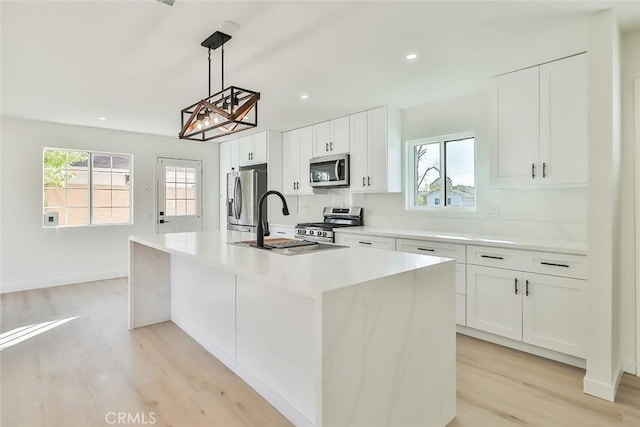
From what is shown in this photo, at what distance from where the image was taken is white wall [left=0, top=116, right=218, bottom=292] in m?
4.54

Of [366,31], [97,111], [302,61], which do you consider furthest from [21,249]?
[366,31]

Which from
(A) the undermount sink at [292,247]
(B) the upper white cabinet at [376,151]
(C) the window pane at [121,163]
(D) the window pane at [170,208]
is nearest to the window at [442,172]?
(B) the upper white cabinet at [376,151]

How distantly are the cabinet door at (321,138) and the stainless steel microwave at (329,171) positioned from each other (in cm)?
10

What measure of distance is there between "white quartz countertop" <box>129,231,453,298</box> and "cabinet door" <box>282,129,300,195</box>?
9.20ft

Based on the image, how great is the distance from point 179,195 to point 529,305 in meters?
5.39

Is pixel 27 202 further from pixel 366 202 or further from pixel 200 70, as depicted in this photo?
pixel 366 202

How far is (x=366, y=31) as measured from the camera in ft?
7.50

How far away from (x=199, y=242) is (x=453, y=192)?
271 cm

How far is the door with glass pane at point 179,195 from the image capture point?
579cm

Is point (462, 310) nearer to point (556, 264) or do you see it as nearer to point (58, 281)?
point (556, 264)

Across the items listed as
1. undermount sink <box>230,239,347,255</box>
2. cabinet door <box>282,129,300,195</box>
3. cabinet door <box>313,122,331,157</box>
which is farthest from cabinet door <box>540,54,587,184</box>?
cabinet door <box>282,129,300,195</box>

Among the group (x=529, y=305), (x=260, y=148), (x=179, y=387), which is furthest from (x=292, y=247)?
(x=260, y=148)

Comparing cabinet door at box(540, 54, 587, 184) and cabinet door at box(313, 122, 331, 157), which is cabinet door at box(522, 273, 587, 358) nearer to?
cabinet door at box(540, 54, 587, 184)

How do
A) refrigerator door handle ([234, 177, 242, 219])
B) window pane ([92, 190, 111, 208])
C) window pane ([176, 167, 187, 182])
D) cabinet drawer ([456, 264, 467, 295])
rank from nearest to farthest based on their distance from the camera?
1. cabinet drawer ([456, 264, 467, 295])
2. window pane ([92, 190, 111, 208])
3. refrigerator door handle ([234, 177, 242, 219])
4. window pane ([176, 167, 187, 182])
